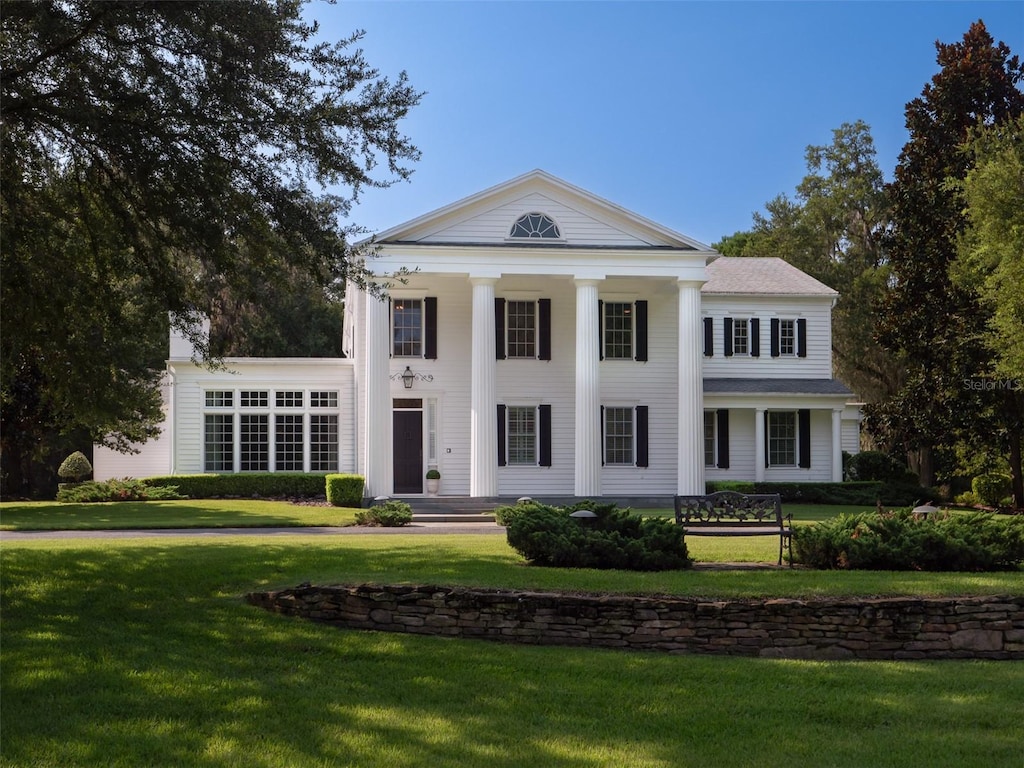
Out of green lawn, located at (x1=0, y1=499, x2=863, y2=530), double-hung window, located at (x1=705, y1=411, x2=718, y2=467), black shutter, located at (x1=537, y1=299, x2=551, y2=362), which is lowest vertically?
green lawn, located at (x1=0, y1=499, x2=863, y2=530)

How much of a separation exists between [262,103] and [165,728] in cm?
774

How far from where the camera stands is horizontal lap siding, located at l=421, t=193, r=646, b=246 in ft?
96.3

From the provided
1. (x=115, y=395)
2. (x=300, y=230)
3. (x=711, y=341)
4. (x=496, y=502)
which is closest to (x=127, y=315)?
(x=115, y=395)

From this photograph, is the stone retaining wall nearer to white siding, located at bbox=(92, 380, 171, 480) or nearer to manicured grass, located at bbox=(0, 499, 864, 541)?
manicured grass, located at bbox=(0, 499, 864, 541)

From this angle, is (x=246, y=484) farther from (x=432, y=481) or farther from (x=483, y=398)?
(x=483, y=398)

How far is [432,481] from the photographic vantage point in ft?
98.8

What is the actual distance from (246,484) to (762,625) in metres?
22.4

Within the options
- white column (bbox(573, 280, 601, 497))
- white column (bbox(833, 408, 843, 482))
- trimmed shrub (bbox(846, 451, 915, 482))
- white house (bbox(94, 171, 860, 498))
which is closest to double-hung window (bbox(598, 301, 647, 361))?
white house (bbox(94, 171, 860, 498))

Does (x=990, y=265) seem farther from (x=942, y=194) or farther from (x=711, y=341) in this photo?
(x=711, y=341)

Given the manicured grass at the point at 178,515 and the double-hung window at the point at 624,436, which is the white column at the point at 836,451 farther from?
the double-hung window at the point at 624,436

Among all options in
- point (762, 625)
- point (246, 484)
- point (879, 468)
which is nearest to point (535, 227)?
point (246, 484)

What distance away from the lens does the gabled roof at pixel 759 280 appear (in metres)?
34.4

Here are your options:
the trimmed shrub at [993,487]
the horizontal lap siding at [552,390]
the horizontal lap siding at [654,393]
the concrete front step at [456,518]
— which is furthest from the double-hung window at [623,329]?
the trimmed shrub at [993,487]

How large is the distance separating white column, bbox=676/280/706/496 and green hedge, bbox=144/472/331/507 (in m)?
10.5
